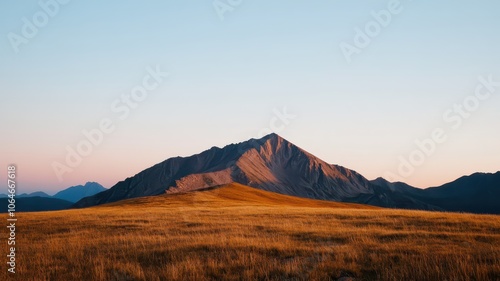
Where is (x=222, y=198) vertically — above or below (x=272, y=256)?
below

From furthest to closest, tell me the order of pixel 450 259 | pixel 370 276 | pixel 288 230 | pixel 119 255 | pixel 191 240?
pixel 288 230, pixel 191 240, pixel 119 255, pixel 450 259, pixel 370 276

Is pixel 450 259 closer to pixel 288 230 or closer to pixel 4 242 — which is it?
pixel 288 230

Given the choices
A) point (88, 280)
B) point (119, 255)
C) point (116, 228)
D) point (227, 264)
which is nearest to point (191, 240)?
point (119, 255)

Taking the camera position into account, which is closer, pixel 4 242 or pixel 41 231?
pixel 4 242

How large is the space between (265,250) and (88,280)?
22.8ft

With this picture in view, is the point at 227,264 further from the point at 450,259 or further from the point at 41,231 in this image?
the point at 41,231

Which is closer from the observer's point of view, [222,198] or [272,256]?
[272,256]

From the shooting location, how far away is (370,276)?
1125 centimetres

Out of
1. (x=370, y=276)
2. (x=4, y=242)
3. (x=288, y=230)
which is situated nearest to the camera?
(x=370, y=276)

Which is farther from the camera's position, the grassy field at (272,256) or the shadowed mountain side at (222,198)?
the shadowed mountain side at (222,198)

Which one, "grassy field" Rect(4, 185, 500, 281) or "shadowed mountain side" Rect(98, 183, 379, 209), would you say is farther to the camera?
"shadowed mountain side" Rect(98, 183, 379, 209)

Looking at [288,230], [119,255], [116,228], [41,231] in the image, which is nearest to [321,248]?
[288,230]

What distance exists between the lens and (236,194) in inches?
3344

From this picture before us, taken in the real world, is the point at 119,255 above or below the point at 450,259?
below
